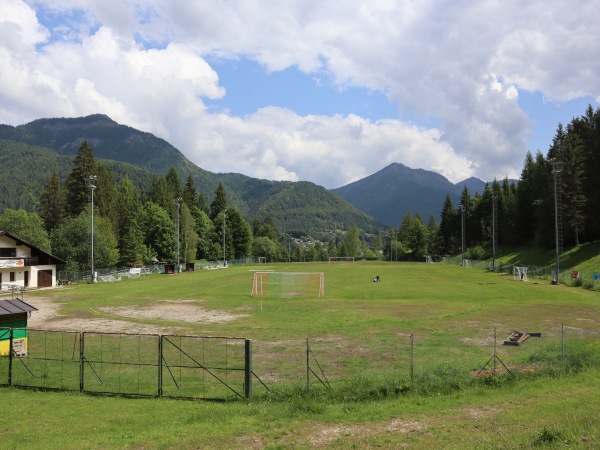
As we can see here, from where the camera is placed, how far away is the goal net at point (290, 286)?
163 ft

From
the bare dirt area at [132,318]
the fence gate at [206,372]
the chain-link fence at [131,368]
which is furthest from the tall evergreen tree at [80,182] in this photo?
the fence gate at [206,372]

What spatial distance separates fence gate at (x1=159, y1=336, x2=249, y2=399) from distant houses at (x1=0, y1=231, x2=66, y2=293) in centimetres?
4112

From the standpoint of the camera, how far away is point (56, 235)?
262 feet

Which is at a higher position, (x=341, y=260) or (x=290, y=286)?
(x=290, y=286)

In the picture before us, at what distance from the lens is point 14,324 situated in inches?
875

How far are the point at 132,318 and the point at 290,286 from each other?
23710 mm

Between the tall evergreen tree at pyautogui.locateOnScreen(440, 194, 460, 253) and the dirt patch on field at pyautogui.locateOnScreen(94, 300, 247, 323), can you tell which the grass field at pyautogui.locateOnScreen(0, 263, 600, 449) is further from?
the tall evergreen tree at pyautogui.locateOnScreen(440, 194, 460, 253)

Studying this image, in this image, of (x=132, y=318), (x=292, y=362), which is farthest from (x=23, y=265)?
(x=292, y=362)

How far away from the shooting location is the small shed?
21375 mm

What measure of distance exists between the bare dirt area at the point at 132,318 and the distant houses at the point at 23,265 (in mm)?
18409

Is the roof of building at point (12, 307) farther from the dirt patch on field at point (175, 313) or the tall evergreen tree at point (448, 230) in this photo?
the tall evergreen tree at point (448, 230)

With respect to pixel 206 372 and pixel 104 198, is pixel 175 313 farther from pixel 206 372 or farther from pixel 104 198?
pixel 104 198

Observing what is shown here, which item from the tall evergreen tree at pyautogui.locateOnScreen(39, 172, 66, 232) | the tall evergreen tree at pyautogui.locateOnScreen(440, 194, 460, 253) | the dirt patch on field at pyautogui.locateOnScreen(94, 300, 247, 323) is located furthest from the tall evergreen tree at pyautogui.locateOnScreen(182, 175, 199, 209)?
the dirt patch on field at pyautogui.locateOnScreen(94, 300, 247, 323)

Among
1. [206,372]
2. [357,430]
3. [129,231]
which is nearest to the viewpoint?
[357,430]
